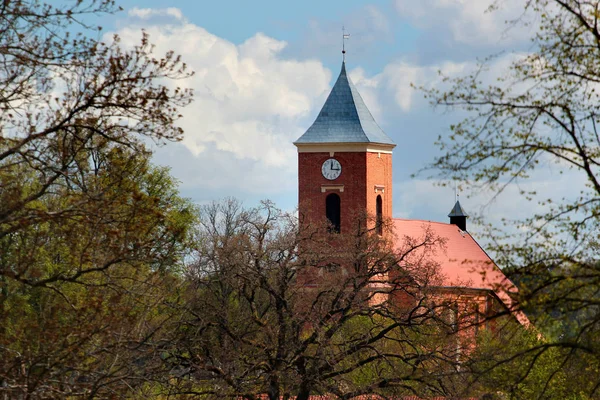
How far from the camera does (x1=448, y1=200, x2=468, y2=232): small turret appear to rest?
65.2 m

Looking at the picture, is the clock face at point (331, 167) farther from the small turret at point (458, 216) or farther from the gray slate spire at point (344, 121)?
the small turret at point (458, 216)

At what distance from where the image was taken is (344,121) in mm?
52438

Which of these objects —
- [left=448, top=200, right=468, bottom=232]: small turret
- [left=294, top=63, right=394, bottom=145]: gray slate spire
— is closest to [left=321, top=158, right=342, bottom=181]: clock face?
[left=294, top=63, right=394, bottom=145]: gray slate spire

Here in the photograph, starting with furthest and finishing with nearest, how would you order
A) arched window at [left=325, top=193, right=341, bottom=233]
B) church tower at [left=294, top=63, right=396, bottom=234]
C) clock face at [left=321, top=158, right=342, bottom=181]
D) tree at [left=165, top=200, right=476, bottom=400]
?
clock face at [left=321, top=158, right=342, bottom=181] → church tower at [left=294, top=63, right=396, bottom=234] → arched window at [left=325, top=193, right=341, bottom=233] → tree at [left=165, top=200, right=476, bottom=400]

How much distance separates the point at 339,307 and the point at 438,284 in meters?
2.73

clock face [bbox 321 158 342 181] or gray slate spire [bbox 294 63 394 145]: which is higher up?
→ gray slate spire [bbox 294 63 394 145]

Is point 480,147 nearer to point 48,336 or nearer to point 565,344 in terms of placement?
point 565,344

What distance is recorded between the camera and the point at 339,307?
25.4m

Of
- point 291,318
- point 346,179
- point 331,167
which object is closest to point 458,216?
point 346,179

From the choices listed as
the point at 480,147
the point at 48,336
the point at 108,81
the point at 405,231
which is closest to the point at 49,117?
the point at 108,81

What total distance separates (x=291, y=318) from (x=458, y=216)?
4257cm

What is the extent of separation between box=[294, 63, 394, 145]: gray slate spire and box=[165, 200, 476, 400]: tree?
25.3 metres

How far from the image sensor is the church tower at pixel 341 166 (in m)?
51.0

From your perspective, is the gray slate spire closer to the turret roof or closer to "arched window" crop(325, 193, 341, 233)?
"arched window" crop(325, 193, 341, 233)
